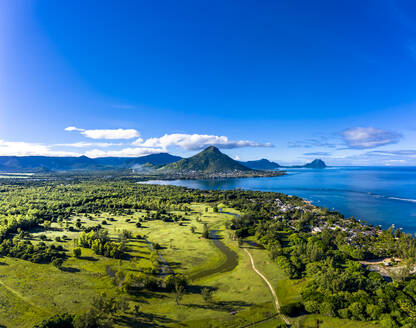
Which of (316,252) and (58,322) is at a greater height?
(316,252)

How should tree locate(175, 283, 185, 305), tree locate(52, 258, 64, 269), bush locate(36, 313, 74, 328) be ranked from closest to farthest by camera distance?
bush locate(36, 313, 74, 328)
tree locate(175, 283, 185, 305)
tree locate(52, 258, 64, 269)

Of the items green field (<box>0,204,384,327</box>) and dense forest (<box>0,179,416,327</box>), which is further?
dense forest (<box>0,179,416,327</box>)

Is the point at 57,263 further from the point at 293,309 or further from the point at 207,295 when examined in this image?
the point at 293,309

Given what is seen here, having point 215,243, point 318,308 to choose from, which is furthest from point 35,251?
point 318,308

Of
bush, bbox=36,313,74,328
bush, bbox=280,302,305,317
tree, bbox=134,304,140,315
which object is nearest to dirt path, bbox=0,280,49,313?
bush, bbox=36,313,74,328

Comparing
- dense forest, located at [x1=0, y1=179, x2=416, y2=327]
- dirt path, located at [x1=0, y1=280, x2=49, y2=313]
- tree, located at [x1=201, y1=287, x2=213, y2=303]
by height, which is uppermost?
dense forest, located at [x1=0, y1=179, x2=416, y2=327]

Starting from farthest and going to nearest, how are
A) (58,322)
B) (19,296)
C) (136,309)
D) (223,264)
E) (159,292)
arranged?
(223,264) < (159,292) < (19,296) < (136,309) < (58,322)

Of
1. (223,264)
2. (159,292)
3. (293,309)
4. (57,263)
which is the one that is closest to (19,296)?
(57,263)

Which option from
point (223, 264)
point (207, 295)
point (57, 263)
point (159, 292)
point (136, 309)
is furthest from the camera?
point (223, 264)

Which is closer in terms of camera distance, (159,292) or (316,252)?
(159,292)

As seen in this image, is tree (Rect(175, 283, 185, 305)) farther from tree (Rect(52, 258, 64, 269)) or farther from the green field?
tree (Rect(52, 258, 64, 269))
